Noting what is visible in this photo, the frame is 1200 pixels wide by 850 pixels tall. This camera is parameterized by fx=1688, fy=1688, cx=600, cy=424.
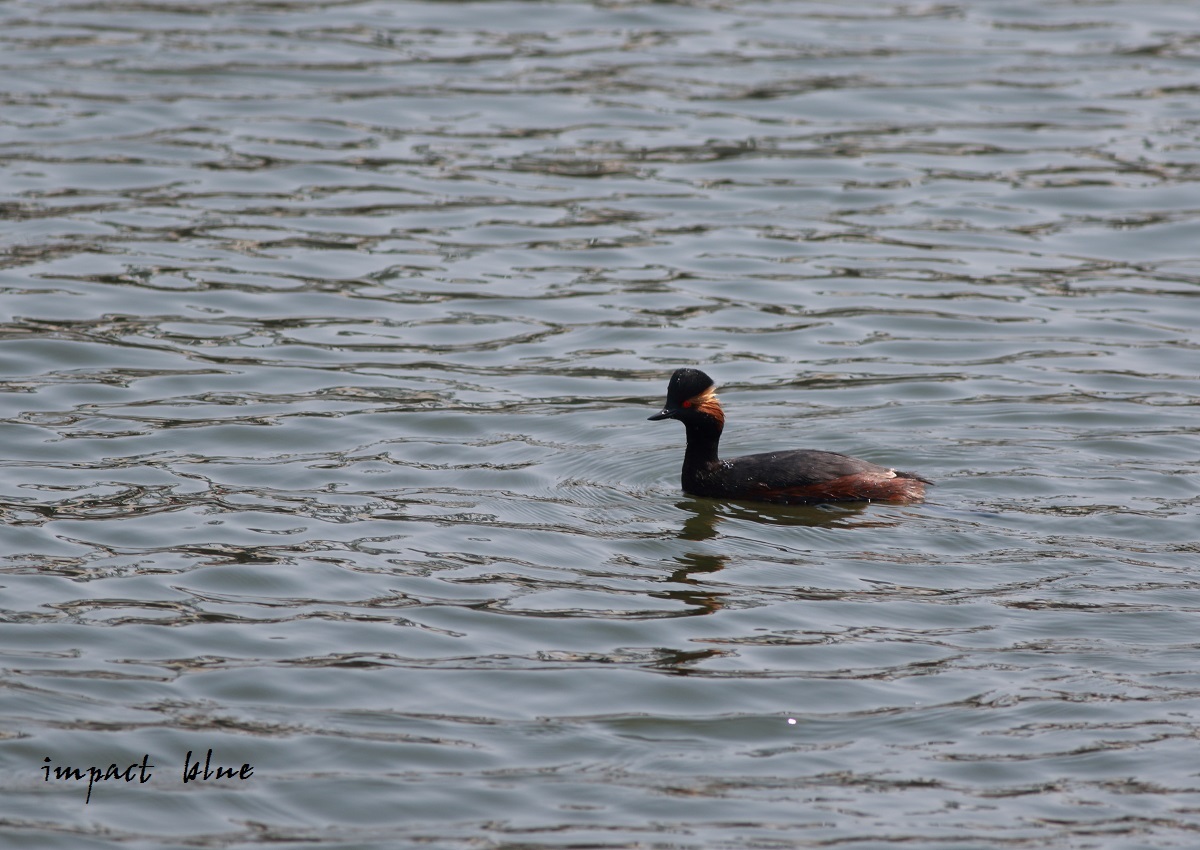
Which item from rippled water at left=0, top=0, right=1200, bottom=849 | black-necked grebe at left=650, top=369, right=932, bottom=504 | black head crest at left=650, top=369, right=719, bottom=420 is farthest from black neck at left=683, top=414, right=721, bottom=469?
rippled water at left=0, top=0, right=1200, bottom=849

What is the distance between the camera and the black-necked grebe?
34.2 ft

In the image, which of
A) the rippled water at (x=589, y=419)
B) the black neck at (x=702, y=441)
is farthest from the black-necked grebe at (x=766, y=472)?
the rippled water at (x=589, y=419)

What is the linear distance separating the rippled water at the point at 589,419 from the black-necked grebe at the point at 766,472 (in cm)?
15

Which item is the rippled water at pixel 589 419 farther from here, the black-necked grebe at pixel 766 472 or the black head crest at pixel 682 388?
the black head crest at pixel 682 388

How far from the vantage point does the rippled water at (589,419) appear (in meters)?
6.90

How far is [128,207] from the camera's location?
53.2ft

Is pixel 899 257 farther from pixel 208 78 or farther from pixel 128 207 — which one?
pixel 208 78

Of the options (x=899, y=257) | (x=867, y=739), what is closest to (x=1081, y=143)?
(x=899, y=257)

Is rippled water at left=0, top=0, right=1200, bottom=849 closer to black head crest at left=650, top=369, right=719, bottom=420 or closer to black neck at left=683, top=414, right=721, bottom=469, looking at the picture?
black neck at left=683, top=414, right=721, bottom=469

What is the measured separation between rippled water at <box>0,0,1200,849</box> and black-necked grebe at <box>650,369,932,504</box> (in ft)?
0.49

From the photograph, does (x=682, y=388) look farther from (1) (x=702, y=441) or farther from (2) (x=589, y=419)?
(2) (x=589, y=419)

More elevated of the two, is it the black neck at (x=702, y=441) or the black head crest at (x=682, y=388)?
the black head crest at (x=682, y=388)

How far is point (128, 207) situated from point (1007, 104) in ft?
33.4

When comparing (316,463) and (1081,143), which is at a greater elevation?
(1081,143)
